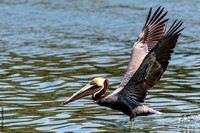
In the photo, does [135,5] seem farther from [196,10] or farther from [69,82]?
[69,82]

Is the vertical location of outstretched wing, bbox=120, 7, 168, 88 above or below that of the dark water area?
above

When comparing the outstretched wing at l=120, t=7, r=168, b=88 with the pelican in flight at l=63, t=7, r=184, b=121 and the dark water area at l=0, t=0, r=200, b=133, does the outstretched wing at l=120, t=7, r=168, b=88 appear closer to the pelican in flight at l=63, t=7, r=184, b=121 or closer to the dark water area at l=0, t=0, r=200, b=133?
the pelican in flight at l=63, t=7, r=184, b=121

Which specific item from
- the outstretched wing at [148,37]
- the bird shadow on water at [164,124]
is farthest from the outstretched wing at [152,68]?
the outstretched wing at [148,37]

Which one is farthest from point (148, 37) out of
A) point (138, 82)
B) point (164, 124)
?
point (164, 124)

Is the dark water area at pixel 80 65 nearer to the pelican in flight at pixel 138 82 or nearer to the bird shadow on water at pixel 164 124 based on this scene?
the bird shadow on water at pixel 164 124

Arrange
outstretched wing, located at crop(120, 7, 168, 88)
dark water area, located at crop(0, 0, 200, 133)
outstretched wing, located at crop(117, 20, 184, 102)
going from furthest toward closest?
outstretched wing, located at crop(120, 7, 168, 88)
dark water area, located at crop(0, 0, 200, 133)
outstretched wing, located at crop(117, 20, 184, 102)

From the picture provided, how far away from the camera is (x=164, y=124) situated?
23.0 feet

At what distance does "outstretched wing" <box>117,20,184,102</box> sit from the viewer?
265 inches

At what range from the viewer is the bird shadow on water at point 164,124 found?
22.2 ft

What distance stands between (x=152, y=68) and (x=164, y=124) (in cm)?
88

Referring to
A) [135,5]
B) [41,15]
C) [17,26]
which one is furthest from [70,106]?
Answer: [135,5]

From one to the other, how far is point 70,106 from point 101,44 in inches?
231

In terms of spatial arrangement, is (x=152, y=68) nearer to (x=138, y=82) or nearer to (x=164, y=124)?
(x=138, y=82)

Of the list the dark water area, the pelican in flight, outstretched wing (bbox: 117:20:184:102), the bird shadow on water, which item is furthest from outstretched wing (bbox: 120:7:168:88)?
the bird shadow on water
